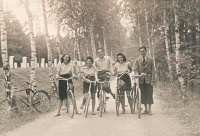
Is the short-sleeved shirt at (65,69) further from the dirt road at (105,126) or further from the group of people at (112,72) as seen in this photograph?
the dirt road at (105,126)

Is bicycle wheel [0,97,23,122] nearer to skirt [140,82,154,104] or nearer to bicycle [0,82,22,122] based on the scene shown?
bicycle [0,82,22,122]

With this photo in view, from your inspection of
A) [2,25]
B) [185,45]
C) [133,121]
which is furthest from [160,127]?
[185,45]

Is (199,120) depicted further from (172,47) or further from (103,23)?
(103,23)

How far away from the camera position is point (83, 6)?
26672 millimetres

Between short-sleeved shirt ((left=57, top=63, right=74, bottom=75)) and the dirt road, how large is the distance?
144cm

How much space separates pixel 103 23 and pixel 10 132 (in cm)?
2383

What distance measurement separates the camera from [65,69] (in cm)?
1105

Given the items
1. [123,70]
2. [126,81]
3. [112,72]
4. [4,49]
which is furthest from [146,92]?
[4,49]

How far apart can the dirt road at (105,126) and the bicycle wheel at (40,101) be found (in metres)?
1.16

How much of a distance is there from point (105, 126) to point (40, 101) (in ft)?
12.9

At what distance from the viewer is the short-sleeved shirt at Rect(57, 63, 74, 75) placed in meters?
11.0

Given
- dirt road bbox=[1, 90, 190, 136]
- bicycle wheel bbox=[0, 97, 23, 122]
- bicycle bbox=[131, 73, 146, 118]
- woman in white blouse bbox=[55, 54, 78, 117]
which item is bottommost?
dirt road bbox=[1, 90, 190, 136]

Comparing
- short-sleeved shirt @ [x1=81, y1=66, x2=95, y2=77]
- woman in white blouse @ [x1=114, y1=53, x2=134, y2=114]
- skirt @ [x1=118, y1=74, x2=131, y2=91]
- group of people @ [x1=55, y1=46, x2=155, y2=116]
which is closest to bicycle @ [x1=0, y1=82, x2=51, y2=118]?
group of people @ [x1=55, y1=46, x2=155, y2=116]

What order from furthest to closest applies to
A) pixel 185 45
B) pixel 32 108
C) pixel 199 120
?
pixel 185 45 < pixel 32 108 < pixel 199 120
